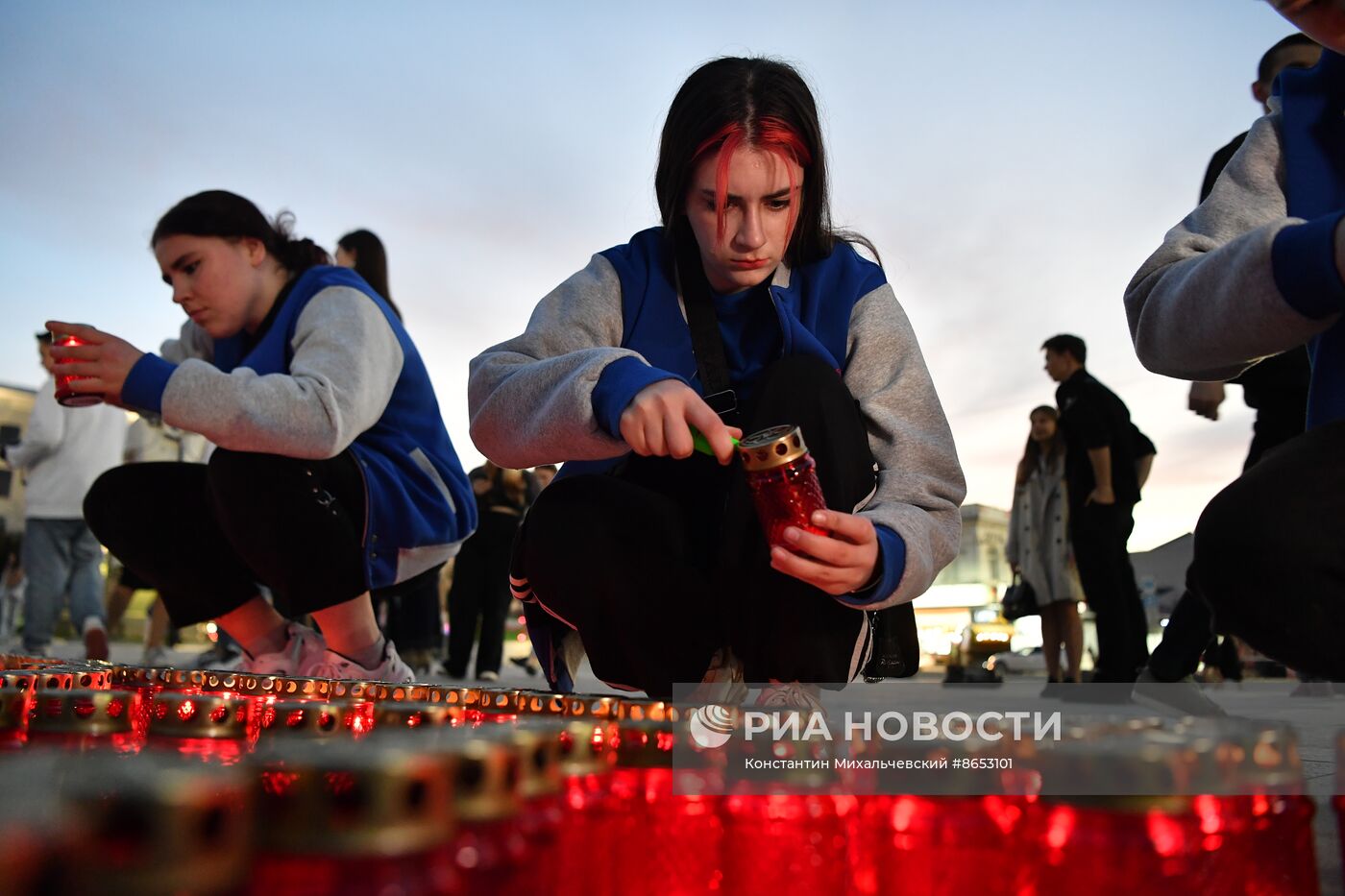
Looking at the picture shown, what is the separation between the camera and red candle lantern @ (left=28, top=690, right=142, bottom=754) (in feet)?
1.89

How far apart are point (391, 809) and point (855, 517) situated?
0.73m

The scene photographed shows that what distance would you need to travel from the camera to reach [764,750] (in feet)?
1.66

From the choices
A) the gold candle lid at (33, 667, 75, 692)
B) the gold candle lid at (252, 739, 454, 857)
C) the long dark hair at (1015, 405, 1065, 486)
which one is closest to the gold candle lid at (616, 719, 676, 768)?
the gold candle lid at (252, 739, 454, 857)

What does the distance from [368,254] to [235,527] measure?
1.47 metres

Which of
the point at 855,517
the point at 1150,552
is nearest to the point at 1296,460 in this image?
the point at 855,517

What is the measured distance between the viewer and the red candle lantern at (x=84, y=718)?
58cm

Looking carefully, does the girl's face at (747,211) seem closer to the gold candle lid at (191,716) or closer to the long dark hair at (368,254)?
the gold candle lid at (191,716)

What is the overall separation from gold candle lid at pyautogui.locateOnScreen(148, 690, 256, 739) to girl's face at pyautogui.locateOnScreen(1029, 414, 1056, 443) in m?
4.60

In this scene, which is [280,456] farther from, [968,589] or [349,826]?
[968,589]

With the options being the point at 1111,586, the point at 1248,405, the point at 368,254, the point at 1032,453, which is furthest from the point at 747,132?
the point at 1032,453

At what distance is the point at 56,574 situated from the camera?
175 inches

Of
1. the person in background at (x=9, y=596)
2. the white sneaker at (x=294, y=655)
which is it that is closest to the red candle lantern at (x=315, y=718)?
the white sneaker at (x=294, y=655)

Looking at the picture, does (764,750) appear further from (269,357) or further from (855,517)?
(269,357)

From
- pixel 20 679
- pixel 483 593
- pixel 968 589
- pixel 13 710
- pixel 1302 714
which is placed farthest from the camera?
pixel 968 589
